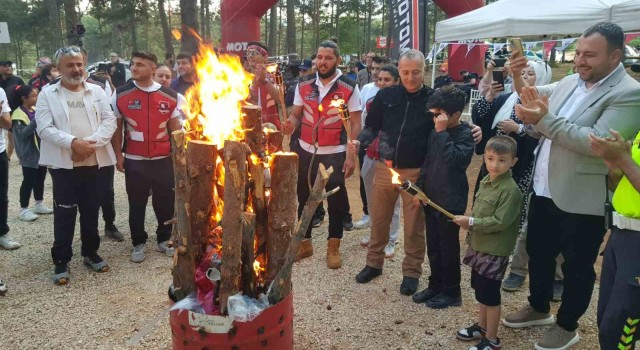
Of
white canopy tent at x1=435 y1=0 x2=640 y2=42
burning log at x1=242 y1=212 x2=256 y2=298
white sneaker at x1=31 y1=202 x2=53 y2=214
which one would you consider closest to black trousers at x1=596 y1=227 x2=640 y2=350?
burning log at x1=242 y1=212 x2=256 y2=298

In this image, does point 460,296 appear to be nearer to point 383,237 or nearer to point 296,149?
point 383,237

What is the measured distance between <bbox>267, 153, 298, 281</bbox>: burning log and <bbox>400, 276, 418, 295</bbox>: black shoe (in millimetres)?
1799

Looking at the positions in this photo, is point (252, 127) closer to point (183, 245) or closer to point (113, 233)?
point (183, 245)

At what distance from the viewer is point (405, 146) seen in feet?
13.0

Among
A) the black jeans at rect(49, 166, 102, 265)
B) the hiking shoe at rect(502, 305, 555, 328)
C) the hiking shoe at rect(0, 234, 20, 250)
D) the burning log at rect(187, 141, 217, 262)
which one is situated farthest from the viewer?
the hiking shoe at rect(0, 234, 20, 250)

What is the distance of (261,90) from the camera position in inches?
215

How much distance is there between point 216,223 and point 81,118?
2.36 metres

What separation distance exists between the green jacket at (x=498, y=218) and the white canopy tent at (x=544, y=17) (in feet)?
15.0

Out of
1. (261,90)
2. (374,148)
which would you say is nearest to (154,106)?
(261,90)

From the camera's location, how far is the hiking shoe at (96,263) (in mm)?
4628

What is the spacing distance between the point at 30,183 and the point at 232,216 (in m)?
5.13

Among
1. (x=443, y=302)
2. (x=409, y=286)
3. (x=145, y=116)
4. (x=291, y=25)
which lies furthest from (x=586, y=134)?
(x=291, y=25)

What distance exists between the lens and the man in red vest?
4707mm

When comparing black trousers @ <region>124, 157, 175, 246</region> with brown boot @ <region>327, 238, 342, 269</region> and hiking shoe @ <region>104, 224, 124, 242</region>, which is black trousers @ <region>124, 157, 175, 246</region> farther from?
brown boot @ <region>327, 238, 342, 269</region>
